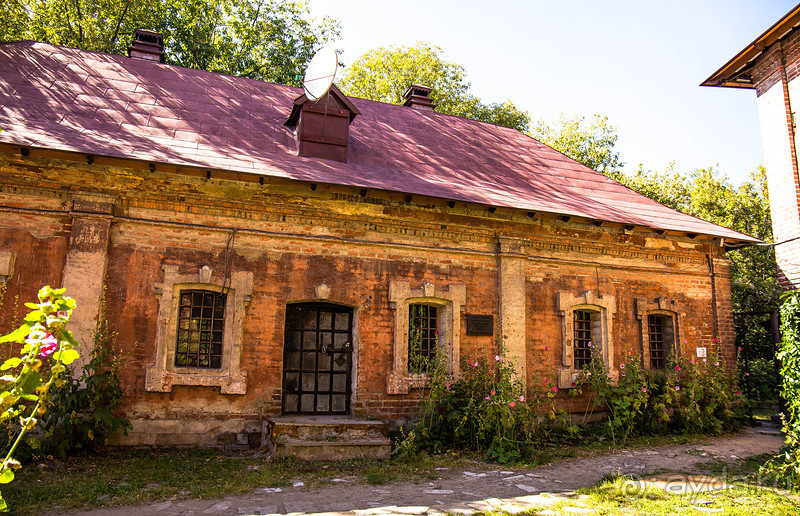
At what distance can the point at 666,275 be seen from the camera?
39.9ft

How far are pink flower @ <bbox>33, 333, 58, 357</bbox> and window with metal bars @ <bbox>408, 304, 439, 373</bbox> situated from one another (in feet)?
23.1

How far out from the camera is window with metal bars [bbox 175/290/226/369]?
8.98 m

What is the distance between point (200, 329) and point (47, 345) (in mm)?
6284

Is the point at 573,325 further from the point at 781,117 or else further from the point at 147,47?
the point at 147,47

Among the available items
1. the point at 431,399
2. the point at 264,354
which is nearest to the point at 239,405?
the point at 264,354

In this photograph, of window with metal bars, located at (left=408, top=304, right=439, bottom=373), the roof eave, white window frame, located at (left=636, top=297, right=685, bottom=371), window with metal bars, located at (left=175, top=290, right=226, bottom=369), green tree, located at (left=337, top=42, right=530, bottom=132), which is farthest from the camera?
green tree, located at (left=337, top=42, right=530, bottom=132)

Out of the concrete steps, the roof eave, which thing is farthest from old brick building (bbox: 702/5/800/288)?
the concrete steps

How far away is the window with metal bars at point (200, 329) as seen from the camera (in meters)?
8.98

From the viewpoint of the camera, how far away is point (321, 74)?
32.9 ft

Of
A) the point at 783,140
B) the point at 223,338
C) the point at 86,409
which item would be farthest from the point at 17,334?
the point at 783,140

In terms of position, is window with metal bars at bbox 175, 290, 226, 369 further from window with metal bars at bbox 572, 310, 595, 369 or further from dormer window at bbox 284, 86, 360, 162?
window with metal bars at bbox 572, 310, 595, 369

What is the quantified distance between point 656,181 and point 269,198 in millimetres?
25145

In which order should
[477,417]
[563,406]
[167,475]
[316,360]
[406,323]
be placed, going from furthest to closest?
[563,406] → [406,323] → [316,360] → [477,417] → [167,475]

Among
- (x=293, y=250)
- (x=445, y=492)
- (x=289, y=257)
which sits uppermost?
(x=293, y=250)
